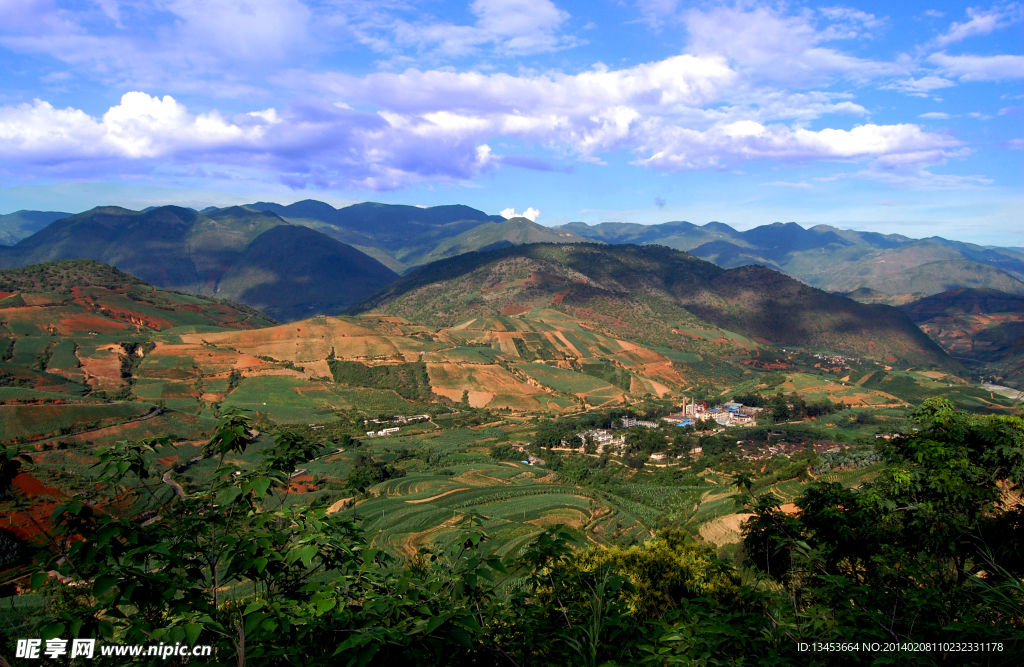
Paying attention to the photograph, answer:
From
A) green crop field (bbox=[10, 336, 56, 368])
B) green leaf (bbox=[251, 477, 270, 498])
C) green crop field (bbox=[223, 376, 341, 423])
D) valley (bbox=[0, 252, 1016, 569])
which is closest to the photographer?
green leaf (bbox=[251, 477, 270, 498])

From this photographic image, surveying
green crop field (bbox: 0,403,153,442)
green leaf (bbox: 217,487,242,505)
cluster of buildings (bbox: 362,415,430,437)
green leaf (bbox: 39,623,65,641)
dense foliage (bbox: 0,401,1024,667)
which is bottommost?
cluster of buildings (bbox: 362,415,430,437)

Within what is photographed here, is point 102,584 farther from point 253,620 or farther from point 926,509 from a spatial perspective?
point 926,509

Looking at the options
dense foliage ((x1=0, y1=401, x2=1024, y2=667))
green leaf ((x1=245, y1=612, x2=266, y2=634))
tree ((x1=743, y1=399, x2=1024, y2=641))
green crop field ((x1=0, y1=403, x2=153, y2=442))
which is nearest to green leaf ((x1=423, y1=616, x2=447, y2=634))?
dense foliage ((x1=0, y1=401, x2=1024, y2=667))

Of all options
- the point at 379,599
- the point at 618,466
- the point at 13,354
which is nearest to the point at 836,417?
the point at 618,466

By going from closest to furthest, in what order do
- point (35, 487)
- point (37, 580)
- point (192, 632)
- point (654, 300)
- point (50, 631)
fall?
1. point (50, 631)
2. point (192, 632)
3. point (37, 580)
4. point (35, 487)
5. point (654, 300)

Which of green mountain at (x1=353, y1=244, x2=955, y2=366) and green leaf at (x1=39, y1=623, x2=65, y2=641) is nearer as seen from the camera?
green leaf at (x1=39, y1=623, x2=65, y2=641)

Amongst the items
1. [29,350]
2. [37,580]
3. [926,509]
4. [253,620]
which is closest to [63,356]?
[29,350]

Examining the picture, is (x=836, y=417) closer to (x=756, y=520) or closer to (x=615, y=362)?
(x=615, y=362)

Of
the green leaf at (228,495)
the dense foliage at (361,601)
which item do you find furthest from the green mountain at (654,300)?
the green leaf at (228,495)

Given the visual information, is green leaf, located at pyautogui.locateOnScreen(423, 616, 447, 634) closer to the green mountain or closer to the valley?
the valley
